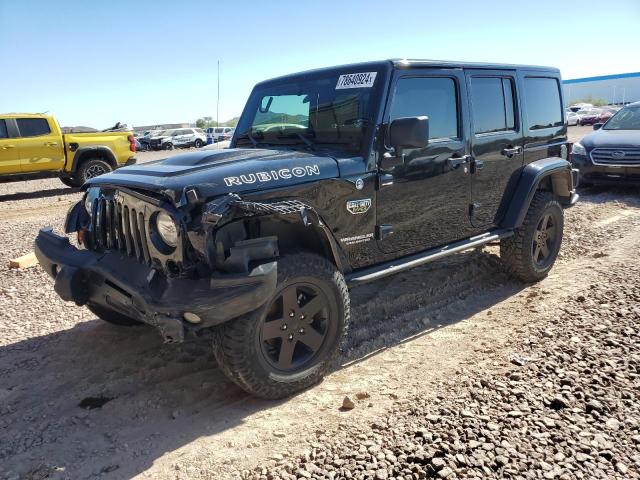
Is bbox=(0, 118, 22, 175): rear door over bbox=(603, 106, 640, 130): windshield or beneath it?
beneath

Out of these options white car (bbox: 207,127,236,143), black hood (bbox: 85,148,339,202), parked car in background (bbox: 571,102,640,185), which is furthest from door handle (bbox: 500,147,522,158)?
white car (bbox: 207,127,236,143)

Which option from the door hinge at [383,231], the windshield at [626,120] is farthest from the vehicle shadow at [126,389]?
the windshield at [626,120]

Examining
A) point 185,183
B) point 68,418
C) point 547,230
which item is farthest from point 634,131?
point 68,418

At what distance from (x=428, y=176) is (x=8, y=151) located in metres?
10.9

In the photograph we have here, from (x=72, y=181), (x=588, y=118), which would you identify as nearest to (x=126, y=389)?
(x=72, y=181)

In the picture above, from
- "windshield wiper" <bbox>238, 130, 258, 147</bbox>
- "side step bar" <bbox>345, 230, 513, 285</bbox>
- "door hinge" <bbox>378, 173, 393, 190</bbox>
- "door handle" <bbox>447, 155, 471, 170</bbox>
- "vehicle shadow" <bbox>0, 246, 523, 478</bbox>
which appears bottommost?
"vehicle shadow" <bbox>0, 246, 523, 478</bbox>

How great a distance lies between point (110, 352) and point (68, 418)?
0.85m

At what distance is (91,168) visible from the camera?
1246 centimetres

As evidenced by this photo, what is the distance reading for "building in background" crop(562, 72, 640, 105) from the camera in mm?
74188

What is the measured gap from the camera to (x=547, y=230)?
17.7 ft

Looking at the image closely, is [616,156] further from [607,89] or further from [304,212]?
[607,89]

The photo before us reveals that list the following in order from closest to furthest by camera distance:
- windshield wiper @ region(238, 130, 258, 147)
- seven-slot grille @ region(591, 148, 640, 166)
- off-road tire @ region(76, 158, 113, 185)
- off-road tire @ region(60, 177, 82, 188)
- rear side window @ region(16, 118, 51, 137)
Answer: windshield wiper @ region(238, 130, 258, 147) < seven-slot grille @ region(591, 148, 640, 166) < rear side window @ region(16, 118, 51, 137) < off-road tire @ region(76, 158, 113, 185) < off-road tire @ region(60, 177, 82, 188)

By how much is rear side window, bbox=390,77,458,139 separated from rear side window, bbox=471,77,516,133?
0.98 feet

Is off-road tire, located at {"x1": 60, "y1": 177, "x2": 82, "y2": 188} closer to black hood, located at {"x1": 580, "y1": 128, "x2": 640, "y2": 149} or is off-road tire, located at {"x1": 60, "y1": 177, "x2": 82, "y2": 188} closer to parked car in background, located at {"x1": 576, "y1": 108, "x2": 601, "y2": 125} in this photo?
black hood, located at {"x1": 580, "y1": 128, "x2": 640, "y2": 149}
